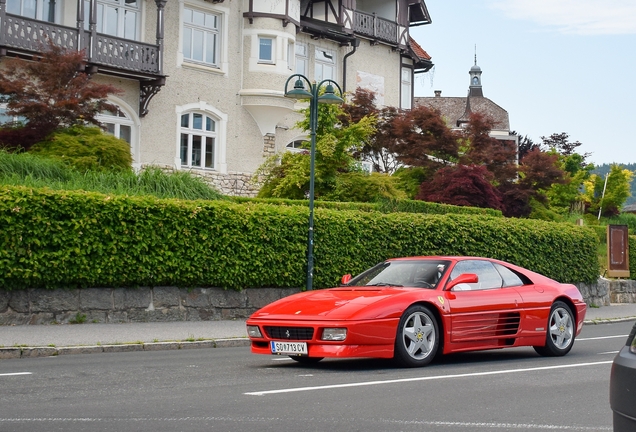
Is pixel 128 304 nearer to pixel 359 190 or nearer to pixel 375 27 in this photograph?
pixel 359 190

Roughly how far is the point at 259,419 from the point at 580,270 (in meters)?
24.0

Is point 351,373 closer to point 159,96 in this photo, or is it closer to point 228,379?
point 228,379

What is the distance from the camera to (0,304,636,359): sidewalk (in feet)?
46.0

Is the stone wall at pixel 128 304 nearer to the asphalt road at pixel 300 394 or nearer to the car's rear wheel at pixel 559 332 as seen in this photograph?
the asphalt road at pixel 300 394

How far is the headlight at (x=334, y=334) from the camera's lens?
10.9 metres

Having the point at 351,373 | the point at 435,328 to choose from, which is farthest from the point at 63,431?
the point at 435,328

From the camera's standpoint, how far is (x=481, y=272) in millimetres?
12883

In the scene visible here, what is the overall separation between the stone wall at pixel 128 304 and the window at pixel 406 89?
27325mm

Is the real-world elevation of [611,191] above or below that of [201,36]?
Result: below

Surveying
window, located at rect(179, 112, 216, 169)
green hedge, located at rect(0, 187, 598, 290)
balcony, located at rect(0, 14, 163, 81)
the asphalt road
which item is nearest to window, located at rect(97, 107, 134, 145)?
balcony, located at rect(0, 14, 163, 81)

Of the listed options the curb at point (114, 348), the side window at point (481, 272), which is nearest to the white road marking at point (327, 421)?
the side window at point (481, 272)

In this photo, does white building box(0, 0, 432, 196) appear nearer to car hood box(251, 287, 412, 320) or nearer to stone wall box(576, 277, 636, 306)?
stone wall box(576, 277, 636, 306)

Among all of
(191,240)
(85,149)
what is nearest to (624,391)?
(191,240)

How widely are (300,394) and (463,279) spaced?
3666mm
